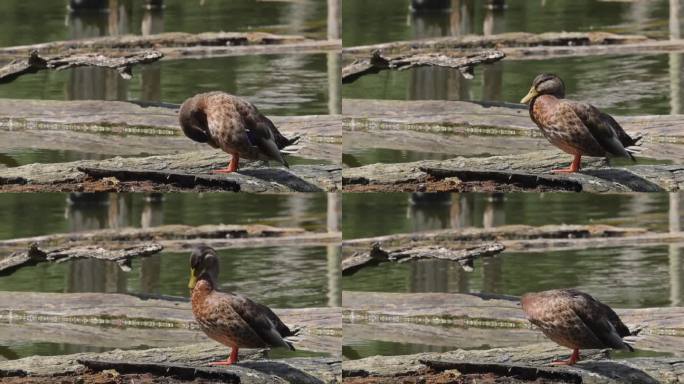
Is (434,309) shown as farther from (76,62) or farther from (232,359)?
(76,62)

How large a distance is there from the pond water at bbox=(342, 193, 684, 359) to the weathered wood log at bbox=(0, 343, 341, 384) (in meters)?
0.23

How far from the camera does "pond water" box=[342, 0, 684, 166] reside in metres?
7.36

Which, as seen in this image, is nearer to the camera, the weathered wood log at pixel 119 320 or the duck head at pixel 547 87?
the duck head at pixel 547 87

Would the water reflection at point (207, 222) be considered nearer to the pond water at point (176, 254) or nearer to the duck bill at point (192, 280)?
the pond water at point (176, 254)

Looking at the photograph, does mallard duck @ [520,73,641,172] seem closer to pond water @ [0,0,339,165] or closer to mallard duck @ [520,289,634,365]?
mallard duck @ [520,289,634,365]

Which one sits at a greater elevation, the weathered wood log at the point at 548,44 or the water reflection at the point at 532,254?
the weathered wood log at the point at 548,44

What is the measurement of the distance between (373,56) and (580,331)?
1.75 m

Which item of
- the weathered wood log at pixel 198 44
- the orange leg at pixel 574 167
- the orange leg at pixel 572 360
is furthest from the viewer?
the weathered wood log at pixel 198 44

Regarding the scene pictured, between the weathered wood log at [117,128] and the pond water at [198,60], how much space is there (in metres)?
0.05

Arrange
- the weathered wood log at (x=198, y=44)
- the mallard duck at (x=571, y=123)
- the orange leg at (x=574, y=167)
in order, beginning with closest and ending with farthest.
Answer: the mallard duck at (x=571, y=123) → the orange leg at (x=574, y=167) → the weathered wood log at (x=198, y=44)

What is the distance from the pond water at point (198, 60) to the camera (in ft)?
24.5

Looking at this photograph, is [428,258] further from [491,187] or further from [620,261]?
[620,261]

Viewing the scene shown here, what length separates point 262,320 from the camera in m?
7.25

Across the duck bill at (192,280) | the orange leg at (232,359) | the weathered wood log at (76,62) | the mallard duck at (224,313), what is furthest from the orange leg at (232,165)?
the orange leg at (232,359)
